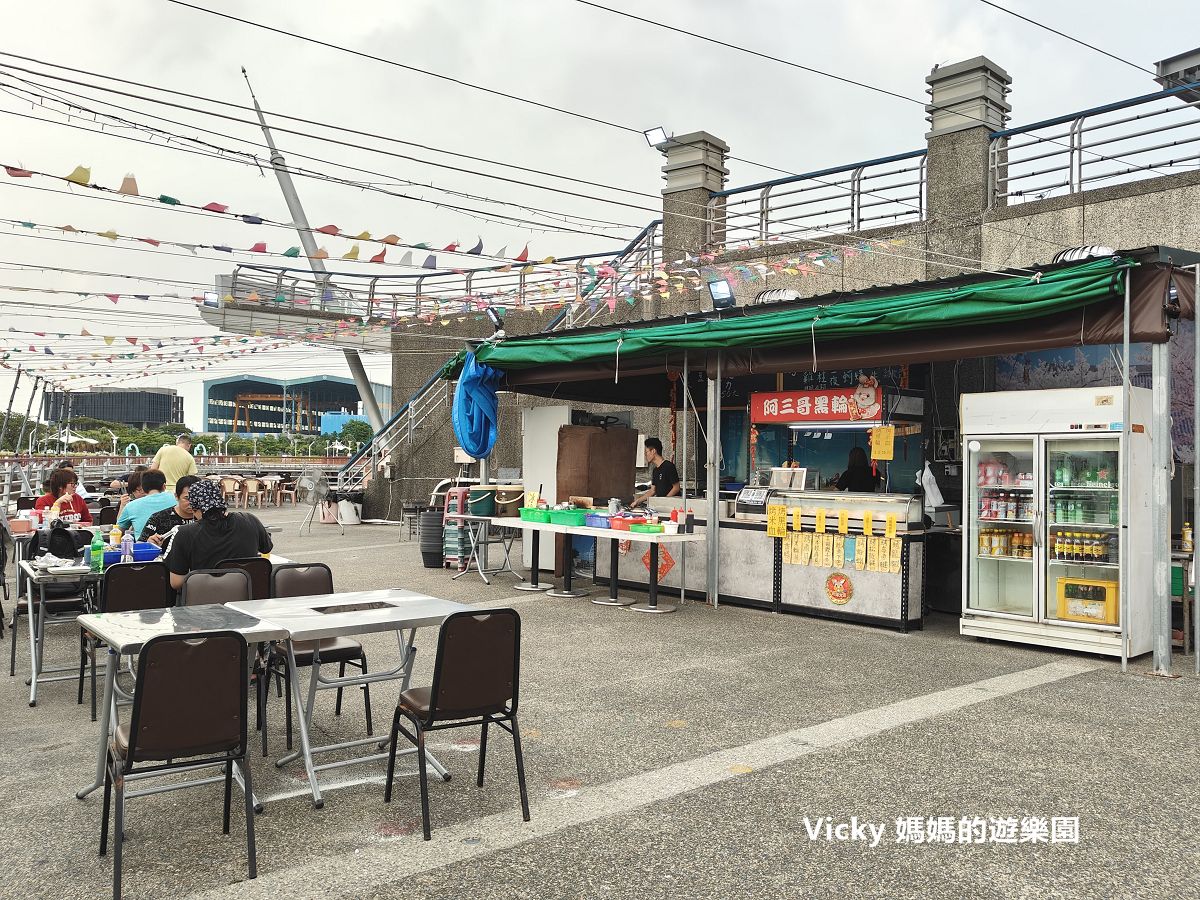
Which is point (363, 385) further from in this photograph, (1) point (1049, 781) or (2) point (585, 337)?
(1) point (1049, 781)

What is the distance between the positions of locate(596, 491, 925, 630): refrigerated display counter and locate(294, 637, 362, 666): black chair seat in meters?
5.19

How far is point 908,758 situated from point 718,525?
530 cm

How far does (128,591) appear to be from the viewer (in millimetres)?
5914

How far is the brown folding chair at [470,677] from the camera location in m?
3.99

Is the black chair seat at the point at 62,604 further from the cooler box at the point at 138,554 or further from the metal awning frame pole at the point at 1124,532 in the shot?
the metal awning frame pole at the point at 1124,532

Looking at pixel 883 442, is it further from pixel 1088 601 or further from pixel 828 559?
pixel 1088 601

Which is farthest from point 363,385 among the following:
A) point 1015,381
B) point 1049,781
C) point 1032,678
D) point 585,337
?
point 1049,781

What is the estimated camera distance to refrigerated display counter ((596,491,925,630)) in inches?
346

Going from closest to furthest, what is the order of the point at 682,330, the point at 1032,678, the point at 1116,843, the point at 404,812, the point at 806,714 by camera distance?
the point at 1116,843 < the point at 404,812 < the point at 806,714 < the point at 1032,678 < the point at 682,330

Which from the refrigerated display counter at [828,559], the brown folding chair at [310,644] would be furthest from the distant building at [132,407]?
the brown folding chair at [310,644]

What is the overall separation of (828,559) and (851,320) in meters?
2.36

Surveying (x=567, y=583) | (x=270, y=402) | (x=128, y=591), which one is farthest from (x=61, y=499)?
(x=270, y=402)

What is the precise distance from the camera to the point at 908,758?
5.02m

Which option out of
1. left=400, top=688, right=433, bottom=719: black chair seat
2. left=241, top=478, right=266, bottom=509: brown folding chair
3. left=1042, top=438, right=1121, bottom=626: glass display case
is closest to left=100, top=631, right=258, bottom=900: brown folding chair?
left=400, top=688, right=433, bottom=719: black chair seat
